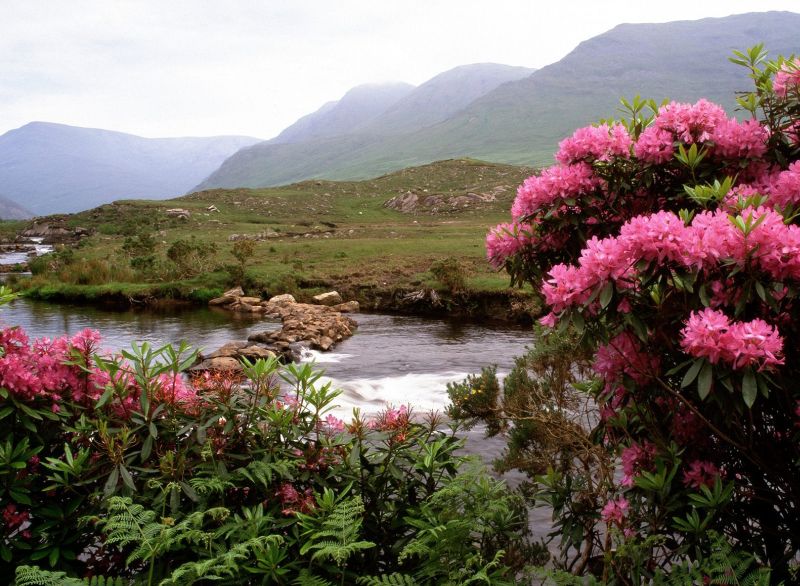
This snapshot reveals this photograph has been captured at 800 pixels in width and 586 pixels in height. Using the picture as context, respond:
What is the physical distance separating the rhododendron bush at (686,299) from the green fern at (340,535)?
5.35ft

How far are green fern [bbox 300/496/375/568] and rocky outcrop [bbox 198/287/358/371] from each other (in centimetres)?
1025

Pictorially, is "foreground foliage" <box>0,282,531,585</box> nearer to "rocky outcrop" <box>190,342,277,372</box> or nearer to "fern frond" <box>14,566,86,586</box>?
"fern frond" <box>14,566,86,586</box>

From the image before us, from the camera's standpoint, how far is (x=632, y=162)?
476cm

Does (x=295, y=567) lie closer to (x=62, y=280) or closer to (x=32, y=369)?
(x=32, y=369)

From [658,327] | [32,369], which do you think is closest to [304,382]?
[32,369]

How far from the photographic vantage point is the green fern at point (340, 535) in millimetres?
3580

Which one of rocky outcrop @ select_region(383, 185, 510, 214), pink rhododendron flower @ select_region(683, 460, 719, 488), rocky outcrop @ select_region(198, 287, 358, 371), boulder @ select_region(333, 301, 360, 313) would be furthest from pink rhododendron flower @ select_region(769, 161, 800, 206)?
rocky outcrop @ select_region(383, 185, 510, 214)

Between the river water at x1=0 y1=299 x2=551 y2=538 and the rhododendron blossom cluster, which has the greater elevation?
the rhododendron blossom cluster

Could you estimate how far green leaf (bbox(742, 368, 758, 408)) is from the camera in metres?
2.96

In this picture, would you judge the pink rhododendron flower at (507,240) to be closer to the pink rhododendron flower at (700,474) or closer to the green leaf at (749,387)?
the pink rhododendron flower at (700,474)

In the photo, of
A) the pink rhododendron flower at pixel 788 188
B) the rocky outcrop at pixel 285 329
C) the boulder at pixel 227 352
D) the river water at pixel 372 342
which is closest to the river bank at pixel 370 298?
the river water at pixel 372 342

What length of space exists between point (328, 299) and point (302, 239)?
27.4 meters

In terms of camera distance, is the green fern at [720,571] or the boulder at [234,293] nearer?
the green fern at [720,571]

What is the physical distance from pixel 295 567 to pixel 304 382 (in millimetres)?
1238
